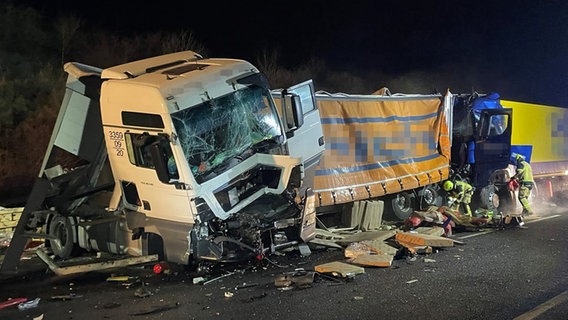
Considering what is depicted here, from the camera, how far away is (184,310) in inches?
233

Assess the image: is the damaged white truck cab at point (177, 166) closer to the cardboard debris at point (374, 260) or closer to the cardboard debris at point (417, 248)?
the cardboard debris at point (374, 260)

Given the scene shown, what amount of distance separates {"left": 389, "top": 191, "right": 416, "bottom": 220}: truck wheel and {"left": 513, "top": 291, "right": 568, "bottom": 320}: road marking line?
5140 millimetres

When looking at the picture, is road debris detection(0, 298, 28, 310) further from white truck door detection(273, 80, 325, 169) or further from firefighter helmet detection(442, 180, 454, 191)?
firefighter helmet detection(442, 180, 454, 191)

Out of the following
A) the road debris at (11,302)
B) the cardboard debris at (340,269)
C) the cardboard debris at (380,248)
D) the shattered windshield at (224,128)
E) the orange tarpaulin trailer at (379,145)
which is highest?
the shattered windshield at (224,128)

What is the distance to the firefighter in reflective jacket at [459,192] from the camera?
1175 centimetres

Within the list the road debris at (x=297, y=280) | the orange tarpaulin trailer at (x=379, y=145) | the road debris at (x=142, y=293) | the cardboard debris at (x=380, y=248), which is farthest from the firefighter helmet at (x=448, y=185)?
the road debris at (x=142, y=293)

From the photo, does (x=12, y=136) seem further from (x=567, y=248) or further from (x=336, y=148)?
(x=567, y=248)

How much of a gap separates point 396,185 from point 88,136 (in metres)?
5.83

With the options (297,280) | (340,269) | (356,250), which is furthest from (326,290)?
(356,250)

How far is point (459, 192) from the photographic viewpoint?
11.7 m

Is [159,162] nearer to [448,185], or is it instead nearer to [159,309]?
[159,309]

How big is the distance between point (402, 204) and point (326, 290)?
5.32 meters

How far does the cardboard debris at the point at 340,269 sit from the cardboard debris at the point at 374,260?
0.83ft

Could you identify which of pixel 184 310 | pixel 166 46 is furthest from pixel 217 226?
pixel 166 46
